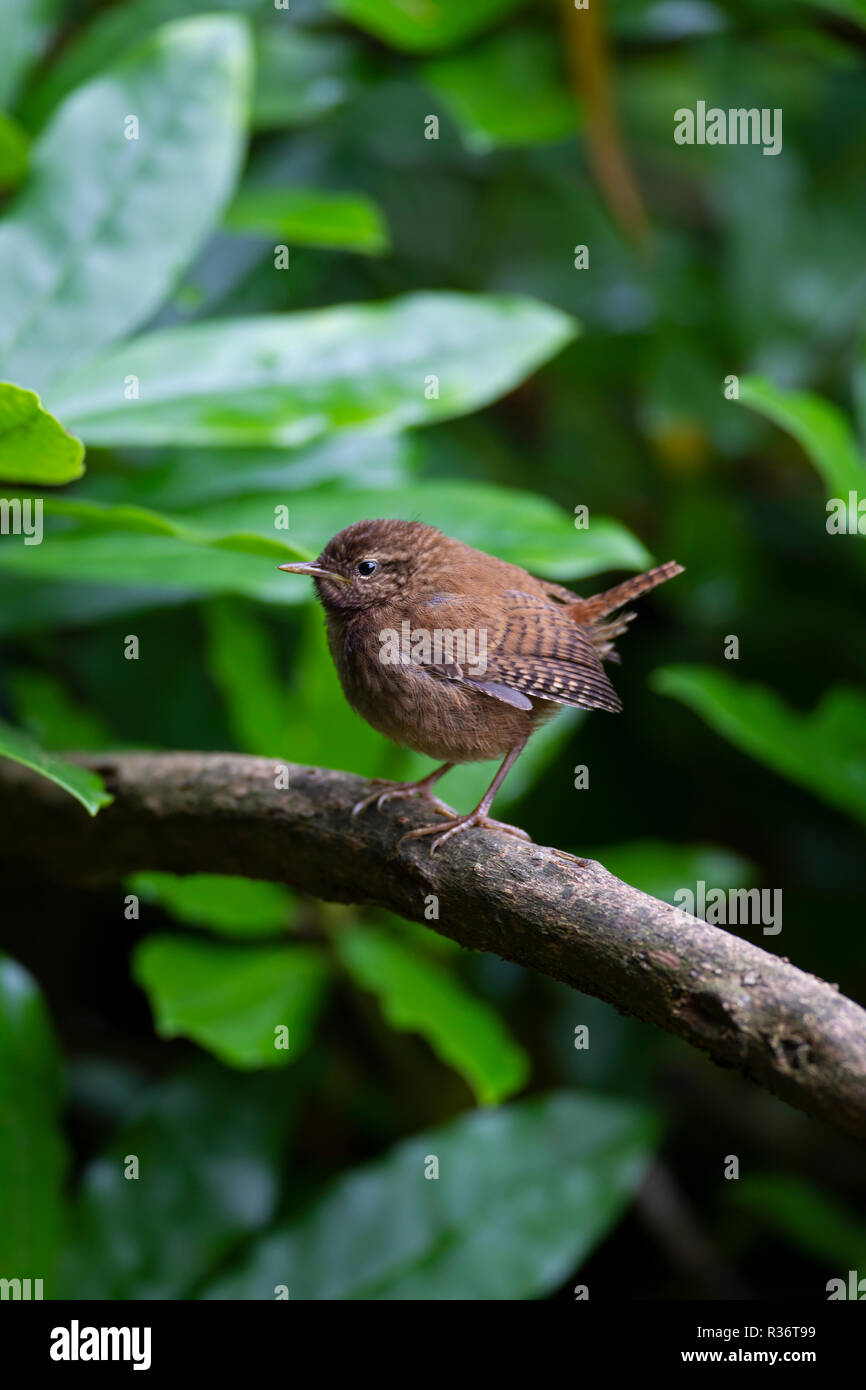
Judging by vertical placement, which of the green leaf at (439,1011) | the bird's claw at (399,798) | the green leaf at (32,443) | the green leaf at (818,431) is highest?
the green leaf at (818,431)

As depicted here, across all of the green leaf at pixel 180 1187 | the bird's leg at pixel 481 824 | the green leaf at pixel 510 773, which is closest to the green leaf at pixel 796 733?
the green leaf at pixel 510 773

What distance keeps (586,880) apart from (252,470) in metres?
1.88

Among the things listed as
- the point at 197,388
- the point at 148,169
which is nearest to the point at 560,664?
the point at 197,388

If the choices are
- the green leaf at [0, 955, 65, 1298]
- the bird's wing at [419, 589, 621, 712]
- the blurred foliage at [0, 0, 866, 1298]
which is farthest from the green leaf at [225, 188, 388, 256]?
the green leaf at [0, 955, 65, 1298]

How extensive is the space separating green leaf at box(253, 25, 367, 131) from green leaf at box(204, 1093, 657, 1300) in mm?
3113

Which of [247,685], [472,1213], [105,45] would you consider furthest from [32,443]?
[105,45]

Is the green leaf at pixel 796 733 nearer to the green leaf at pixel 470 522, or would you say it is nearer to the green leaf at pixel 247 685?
the green leaf at pixel 470 522

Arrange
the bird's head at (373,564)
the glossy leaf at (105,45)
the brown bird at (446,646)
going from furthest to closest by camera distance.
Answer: the glossy leaf at (105,45), the bird's head at (373,564), the brown bird at (446,646)

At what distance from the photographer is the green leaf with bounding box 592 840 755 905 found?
3.28m

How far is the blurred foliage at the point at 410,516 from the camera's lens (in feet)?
9.62

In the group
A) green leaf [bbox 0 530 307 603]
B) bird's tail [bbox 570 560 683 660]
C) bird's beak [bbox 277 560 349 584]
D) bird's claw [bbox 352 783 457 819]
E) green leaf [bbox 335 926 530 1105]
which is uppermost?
green leaf [bbox 0 530 307 603]

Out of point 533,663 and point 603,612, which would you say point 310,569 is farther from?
point 603,612

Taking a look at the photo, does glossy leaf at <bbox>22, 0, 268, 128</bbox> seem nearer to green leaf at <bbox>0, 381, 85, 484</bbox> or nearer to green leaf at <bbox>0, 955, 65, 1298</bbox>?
green leaf at <bbox>0, 381, 85, 484</bbox>

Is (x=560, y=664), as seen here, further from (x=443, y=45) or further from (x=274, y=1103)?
(x=443, y=45)
